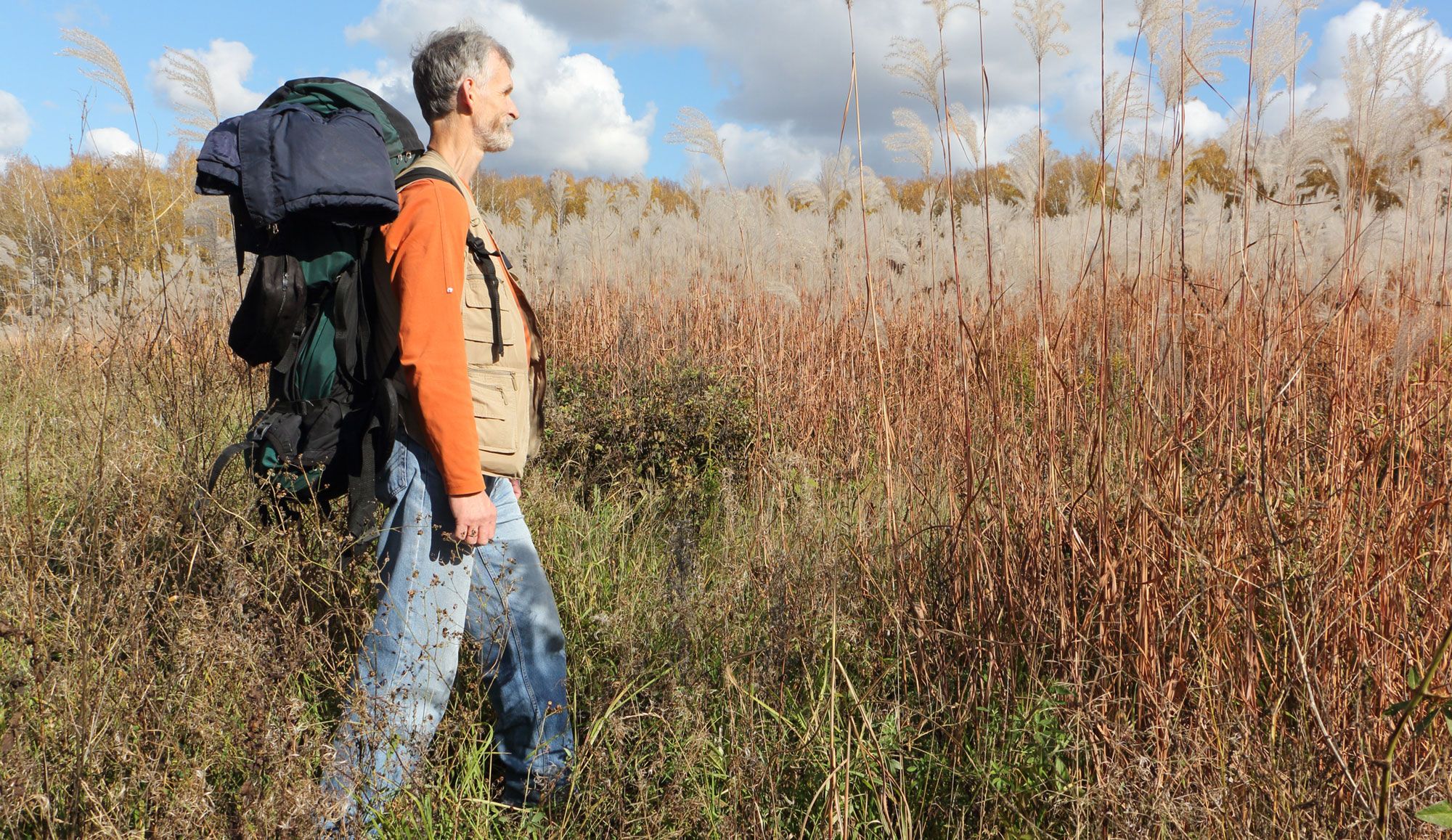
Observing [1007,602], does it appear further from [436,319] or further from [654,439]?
[654,439]

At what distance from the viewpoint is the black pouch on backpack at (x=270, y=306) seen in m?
1.71

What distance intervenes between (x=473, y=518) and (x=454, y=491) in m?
0.08

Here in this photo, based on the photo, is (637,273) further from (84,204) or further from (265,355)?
(84,204)

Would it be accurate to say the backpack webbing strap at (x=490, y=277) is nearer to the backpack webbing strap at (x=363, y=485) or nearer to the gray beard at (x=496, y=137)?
the gray beard at (x=496, y=137)

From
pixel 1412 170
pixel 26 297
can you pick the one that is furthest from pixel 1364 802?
pixel 26 297

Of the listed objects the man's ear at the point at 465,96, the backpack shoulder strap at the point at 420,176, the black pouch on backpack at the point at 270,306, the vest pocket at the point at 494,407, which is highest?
the man's ear at the point at 465,96

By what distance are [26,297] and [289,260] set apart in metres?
10.6

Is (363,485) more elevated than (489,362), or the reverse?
(489,362)

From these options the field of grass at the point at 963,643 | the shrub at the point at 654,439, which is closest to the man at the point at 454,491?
the field of grass at the point at 963,643

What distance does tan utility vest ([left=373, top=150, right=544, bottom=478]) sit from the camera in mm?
1827

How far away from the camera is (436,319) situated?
5.68 ft

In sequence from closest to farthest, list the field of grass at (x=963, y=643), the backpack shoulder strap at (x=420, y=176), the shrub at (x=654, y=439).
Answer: the field of grass at (x=963, y=643) < the backpack shoulder strap at (x=420, y=176) < the shrub at (x=654, y=439)

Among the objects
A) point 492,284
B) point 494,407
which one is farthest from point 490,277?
point 494,407

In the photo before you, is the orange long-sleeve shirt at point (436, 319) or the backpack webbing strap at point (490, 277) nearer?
the orange long-sleeve shirt at point (436, 319)
